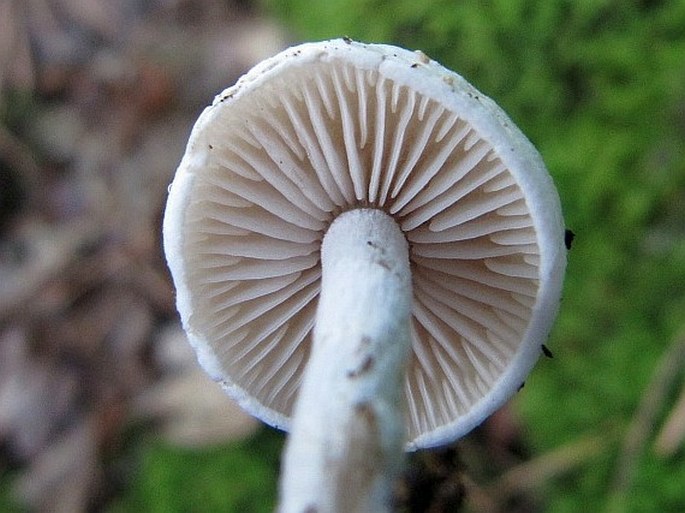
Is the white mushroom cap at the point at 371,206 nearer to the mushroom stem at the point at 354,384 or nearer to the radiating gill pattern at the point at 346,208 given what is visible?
the radiating gill pattern at the point at 346,208

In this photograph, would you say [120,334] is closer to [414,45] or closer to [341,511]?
[414,45]

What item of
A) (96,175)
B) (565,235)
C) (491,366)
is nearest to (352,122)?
(565,235)

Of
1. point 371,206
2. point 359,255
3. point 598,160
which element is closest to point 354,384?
point 359,255

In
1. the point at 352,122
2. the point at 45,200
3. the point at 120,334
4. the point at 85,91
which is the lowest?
the point at 120,334

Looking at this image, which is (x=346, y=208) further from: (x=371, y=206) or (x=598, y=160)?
(x=598, y=160)

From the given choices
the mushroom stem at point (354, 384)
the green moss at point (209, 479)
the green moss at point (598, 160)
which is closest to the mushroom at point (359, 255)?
the mushroom stem at point (354, 384)

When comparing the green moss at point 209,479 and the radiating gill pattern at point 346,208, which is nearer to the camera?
the radiating gill pattern at point 346,208

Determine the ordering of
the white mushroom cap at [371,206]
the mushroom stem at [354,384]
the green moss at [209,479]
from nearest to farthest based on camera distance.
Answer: the mushroom stem at [354,384]
the white mushroom cap at [371,206]
the green moss at [209,479]
